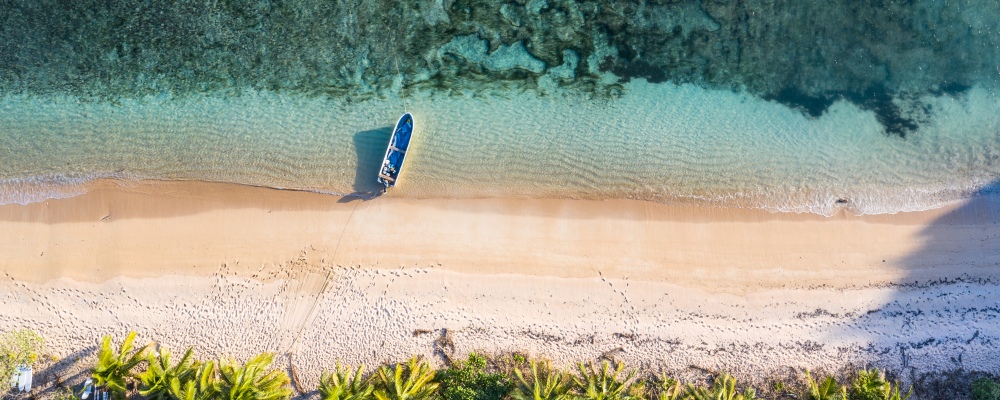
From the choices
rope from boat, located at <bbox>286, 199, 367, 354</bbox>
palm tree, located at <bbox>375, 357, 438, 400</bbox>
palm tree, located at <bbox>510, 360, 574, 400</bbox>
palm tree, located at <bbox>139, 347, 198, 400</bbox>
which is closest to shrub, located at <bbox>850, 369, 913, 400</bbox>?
palm tree, located at <bbox>510, 360, 574, 400</bbox>

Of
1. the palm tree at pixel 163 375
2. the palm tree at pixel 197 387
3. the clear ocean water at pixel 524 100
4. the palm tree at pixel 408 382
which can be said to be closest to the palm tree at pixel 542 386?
the palm tree at pixel 408 382

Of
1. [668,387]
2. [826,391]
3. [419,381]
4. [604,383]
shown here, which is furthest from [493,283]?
[826,391]

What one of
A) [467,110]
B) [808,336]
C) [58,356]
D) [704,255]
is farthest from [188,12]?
[808,336]

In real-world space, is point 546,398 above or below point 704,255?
below

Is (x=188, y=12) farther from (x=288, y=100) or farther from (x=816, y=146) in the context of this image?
(x=816, y=146)

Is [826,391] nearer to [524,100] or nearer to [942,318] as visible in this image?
[942,318]
